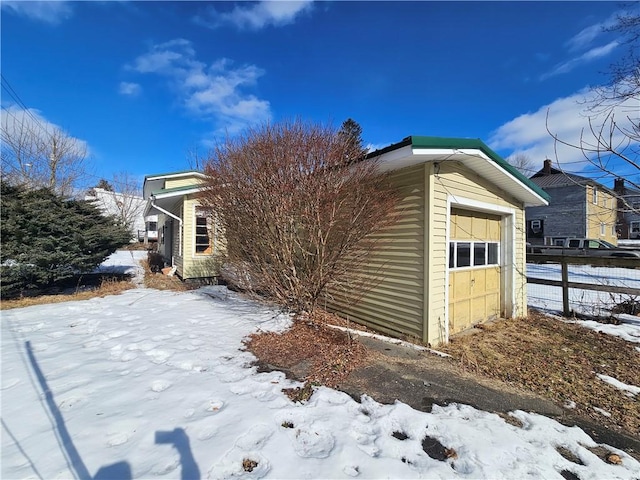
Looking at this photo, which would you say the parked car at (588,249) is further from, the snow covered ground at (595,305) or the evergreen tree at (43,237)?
the evergreen tree at (43,237)

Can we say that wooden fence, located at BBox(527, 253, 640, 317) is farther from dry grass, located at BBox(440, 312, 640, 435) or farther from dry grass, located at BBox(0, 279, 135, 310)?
dry grass, located at BBox(0, 279, 135, 310)

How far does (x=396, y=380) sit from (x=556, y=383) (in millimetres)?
2205

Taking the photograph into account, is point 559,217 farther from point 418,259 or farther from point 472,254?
point 418,259

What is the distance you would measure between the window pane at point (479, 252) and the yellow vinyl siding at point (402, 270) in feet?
7.14

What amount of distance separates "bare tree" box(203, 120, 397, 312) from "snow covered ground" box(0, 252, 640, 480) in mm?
1541

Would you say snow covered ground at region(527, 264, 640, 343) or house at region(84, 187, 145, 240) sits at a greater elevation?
house at region(84, 187, 145, 240)

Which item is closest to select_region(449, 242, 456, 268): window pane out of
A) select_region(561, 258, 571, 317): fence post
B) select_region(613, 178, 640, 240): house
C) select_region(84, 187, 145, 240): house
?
select_region(613, 178, 640, 240): house

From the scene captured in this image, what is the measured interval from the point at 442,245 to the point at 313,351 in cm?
280

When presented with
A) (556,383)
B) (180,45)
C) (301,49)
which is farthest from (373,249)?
(180,45)

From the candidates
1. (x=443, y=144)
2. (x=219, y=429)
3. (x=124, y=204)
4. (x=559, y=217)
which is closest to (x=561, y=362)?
(x=443, y=144)

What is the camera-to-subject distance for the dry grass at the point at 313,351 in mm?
3535

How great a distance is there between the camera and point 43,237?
269 inches

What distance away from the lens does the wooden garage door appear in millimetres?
5605

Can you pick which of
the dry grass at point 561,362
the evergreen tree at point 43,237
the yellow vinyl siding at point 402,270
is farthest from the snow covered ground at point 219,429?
the evergreen tree at point 43,237
